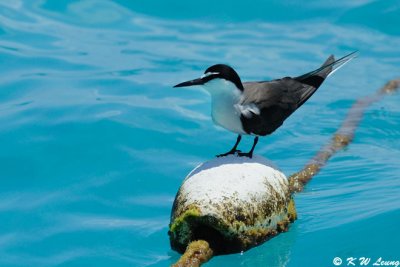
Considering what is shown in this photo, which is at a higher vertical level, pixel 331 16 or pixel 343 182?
pixel 331 16

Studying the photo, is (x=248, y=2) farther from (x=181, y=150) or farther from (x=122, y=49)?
(x=181, y=150)

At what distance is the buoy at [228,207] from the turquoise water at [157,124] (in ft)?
0.45

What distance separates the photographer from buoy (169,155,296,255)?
5.12 m

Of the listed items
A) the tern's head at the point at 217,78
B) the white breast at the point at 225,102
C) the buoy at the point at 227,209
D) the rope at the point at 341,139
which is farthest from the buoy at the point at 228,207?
the rope at the point at 341,139

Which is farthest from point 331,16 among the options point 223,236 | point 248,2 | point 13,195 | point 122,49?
point 223,236

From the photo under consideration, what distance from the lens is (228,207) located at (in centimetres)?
512

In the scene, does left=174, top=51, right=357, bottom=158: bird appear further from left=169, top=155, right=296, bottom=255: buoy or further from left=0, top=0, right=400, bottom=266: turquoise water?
left=0, top=0, right=400, bottom=266: turquoise water

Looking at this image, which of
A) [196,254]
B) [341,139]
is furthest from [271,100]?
[341,139]

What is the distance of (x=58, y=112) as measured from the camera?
8.77 m

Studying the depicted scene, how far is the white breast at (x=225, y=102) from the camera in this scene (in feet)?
18.6

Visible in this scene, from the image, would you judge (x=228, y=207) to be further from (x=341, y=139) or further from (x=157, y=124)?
(x=157, y=124)

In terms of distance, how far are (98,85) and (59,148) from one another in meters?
1.85

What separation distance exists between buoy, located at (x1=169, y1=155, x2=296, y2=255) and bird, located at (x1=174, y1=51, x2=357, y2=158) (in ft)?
1.15

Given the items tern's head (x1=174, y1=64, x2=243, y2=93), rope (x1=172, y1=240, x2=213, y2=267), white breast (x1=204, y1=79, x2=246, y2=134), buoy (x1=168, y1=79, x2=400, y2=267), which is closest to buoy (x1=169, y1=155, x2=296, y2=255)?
buoy (x1=168, y1=79, x2=400, y2=267)
